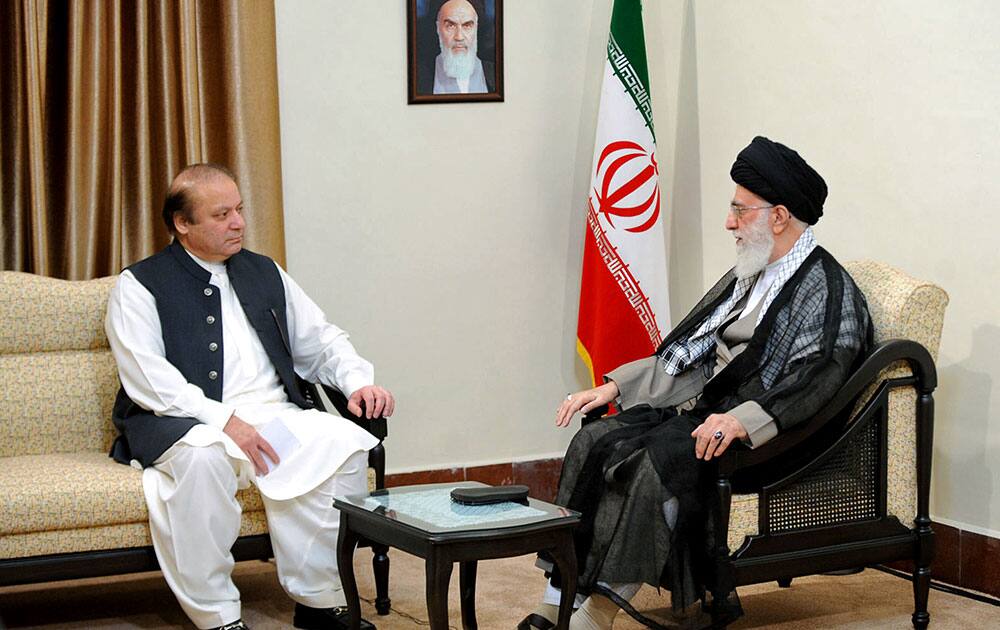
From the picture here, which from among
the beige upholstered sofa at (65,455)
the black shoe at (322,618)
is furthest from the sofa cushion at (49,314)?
the black shoe at (322,618)

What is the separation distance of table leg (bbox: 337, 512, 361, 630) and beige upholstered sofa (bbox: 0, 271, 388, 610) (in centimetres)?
35

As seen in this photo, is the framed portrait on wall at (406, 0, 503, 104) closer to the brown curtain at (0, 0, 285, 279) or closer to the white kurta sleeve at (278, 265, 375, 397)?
the brown curtain at (0, 0, 285, 279)

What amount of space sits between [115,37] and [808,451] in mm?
2524

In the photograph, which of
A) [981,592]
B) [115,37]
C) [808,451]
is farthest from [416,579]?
[115,37]

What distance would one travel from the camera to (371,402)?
3.73 m

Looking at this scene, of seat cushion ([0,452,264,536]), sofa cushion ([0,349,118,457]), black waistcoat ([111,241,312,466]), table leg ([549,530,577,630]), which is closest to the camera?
table leg ([549,530,577,630])

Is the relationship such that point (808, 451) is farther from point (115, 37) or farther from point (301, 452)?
point (115, 37)

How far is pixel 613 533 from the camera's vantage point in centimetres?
324

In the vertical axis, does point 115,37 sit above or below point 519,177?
above

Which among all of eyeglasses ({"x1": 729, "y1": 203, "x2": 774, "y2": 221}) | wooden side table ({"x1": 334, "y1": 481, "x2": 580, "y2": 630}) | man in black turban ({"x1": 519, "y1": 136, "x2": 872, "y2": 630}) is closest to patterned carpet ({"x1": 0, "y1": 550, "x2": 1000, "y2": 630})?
man in black turban ({"x1": 519, "y1": 136, "x2": 872, "y2": 630})

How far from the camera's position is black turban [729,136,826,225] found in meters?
3.47

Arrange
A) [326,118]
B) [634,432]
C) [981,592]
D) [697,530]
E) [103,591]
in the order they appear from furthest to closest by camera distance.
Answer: [326,118] < [103,591] < [981,592] < [634,432] < [697,530]

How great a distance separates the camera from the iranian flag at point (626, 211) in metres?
4.71

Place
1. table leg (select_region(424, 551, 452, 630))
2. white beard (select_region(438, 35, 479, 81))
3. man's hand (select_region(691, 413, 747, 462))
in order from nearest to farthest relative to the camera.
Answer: table leg (select_region(424, 551, 452, 630)) < man's hand (select_region(691, 413, 747, 462)) < white beard (select_region(438, 35, 479, 81))
